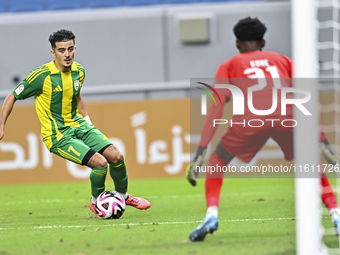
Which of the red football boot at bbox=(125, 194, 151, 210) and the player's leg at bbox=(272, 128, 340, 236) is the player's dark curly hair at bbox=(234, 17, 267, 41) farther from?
the red football boot at bbox=(125, 194, 151, 210)

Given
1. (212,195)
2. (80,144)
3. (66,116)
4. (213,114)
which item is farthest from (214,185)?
(66,116)

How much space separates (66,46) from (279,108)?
88.8 inches

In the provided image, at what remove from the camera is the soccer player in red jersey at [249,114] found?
3885 mm

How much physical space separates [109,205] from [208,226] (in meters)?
1.59

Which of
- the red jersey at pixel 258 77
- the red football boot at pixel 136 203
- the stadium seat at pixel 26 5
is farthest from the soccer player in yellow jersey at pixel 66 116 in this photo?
the stadium seat at pixel 26 5

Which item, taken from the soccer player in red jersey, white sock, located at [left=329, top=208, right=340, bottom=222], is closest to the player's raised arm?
the soccer player in red jersey

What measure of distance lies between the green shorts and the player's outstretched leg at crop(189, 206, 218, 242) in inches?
64.2

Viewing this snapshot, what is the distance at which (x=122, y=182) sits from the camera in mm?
5438

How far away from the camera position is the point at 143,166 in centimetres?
978

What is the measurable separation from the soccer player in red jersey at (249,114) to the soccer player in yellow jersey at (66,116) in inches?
59.2

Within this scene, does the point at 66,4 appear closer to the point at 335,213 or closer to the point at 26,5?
the point at 26,5

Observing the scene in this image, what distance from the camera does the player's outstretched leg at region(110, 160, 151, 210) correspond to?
5.35 meters

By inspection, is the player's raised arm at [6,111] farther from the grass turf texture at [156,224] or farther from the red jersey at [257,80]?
the red jersey at [257,80]

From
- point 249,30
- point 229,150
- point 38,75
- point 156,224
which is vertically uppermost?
point 249,30
